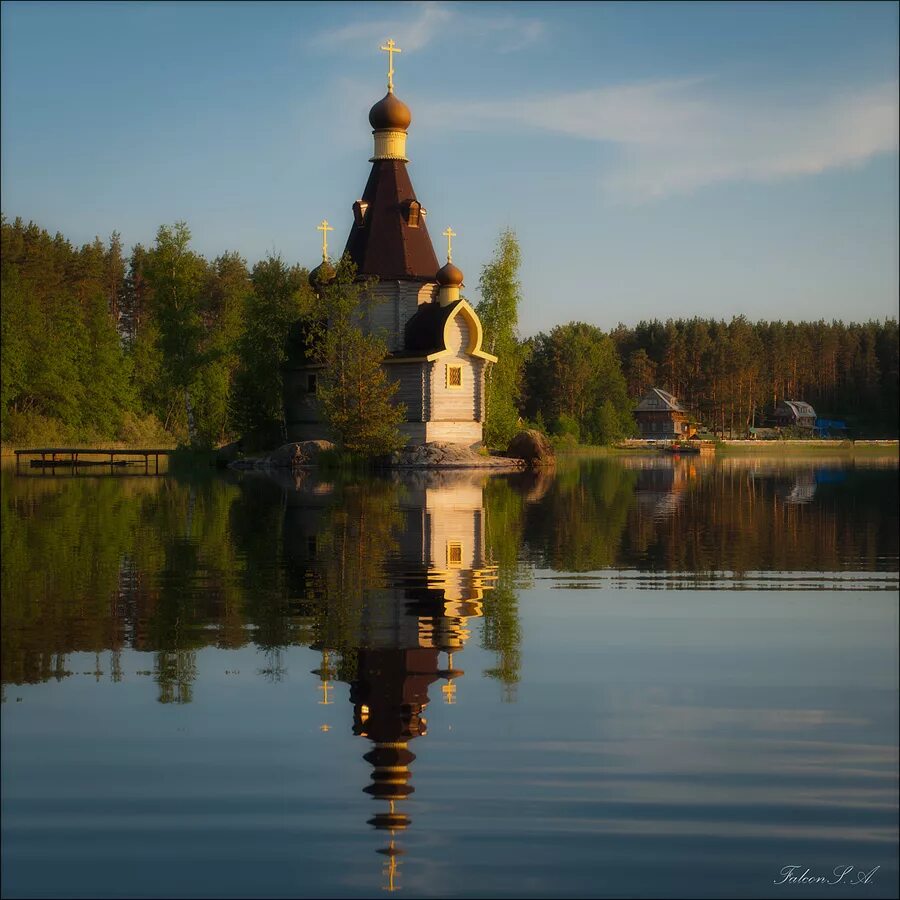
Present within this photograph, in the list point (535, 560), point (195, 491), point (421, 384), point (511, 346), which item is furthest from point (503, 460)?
point (535, 560)

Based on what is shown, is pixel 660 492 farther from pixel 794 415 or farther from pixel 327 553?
pixel 794 415

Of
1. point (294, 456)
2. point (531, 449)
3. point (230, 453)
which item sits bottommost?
point (294, 456)

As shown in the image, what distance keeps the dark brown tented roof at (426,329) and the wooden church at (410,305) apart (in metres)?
0.05

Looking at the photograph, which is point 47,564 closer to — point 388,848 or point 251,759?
point 251,759

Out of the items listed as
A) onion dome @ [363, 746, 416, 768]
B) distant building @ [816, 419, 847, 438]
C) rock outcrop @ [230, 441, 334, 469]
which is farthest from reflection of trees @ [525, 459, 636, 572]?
distant building @ [816, 419, 847, 438]

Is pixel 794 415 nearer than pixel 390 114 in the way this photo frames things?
No

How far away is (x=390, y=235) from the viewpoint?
185ft

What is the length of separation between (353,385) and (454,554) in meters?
34.6

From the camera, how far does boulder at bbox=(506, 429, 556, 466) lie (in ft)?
191

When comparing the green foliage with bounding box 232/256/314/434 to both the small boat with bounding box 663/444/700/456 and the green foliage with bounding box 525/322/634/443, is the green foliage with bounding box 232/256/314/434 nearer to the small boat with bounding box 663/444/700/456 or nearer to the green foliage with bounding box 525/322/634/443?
the small boat with bounding box 663/444/700/456

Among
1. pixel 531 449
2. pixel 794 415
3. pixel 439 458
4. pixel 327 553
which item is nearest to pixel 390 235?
pixel 439 458

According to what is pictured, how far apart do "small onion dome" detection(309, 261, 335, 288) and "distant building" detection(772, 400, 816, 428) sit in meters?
87.6

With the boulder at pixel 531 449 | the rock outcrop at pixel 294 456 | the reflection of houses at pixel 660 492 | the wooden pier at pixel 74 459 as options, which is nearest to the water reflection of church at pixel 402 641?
the reflection of houses at pixel 660 492

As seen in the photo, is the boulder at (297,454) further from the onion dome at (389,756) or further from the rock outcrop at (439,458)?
the onion dome at (389,756)
